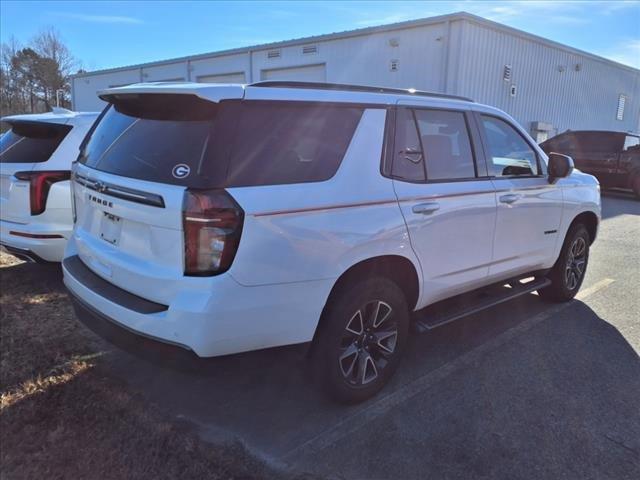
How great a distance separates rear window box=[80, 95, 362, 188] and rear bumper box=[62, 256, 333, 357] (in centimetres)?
55

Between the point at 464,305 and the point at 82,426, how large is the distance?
2.78 meters

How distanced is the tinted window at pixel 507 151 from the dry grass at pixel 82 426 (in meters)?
2.88

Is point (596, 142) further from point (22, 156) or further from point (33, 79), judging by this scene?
point (33, 79)

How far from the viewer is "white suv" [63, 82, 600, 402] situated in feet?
8.19

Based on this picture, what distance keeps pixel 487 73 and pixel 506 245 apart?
14391 mm

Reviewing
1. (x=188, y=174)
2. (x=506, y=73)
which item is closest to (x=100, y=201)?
(x=188, y=174)

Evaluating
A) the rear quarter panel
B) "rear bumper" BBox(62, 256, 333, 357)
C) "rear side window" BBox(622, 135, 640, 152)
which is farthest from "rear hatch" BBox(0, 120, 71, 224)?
"rear side window" BBox(622, 135, 640, 152)

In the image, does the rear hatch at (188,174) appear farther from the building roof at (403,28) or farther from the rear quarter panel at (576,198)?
the building roof at (403,28)

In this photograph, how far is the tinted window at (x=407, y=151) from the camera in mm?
3256

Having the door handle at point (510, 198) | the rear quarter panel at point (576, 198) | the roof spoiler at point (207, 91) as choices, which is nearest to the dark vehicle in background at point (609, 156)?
the rear quarter panel at point (576, 198)

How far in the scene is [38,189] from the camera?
4719mm

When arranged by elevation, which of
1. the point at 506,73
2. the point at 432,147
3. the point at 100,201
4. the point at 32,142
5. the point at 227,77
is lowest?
the point at 100,201

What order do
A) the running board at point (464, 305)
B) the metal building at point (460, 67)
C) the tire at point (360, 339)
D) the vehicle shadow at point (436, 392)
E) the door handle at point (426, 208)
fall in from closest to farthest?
the vehicle shadow at point (436, 392), the tire at point (360, 339), the door handle at point (426, 208), the running board at point (464, 305), the metal building at point (460, 67)

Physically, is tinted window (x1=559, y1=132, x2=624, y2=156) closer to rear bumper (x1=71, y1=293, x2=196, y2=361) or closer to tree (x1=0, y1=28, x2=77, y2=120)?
rear bumper (x1=71, y1=293, x2=196, y2=361)
